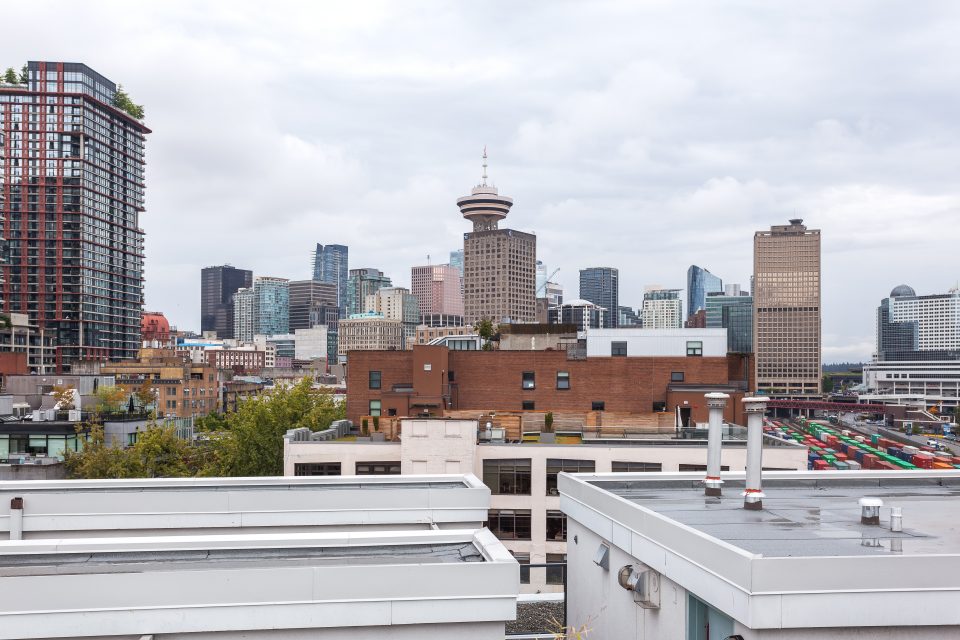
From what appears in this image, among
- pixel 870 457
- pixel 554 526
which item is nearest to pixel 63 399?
pixel 554 526

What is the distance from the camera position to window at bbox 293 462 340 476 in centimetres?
3672

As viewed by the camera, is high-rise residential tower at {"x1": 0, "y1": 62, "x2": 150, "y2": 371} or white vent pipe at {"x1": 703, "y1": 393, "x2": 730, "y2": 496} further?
high-rise residential tower at {"x1": 0, "y1": 62, "x2": 150, "y2": 371}

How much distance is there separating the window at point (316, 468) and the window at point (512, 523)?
25.3 ft

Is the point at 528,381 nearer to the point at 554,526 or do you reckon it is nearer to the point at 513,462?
the point at 513,462

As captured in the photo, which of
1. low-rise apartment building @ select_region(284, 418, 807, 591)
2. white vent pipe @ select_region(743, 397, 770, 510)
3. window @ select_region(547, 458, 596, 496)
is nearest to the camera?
white vent pipe @ select_region(743, 397, 770, 510)

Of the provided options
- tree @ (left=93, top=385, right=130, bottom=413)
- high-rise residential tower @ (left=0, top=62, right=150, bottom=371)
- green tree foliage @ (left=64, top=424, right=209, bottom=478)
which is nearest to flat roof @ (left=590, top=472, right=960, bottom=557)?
green tree foliage @ (left=64, top=424, right=209, bottom=478)

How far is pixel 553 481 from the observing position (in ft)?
119

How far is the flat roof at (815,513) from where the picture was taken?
10.6 m

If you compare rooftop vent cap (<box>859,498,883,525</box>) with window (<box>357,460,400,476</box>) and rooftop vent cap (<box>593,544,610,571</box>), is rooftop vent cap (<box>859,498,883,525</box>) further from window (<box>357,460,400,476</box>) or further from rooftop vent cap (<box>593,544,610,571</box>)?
window (<box>357,460,400,476</box>)

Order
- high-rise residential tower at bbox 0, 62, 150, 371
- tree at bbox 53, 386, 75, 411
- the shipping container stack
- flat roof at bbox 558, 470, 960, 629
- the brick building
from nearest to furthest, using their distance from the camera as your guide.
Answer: flat roof at bbox 558, 470, 960, 629
the brick building
tree at bbox 53, 386, 75, 411
the shipping container stack
high-rise residential tower at bbox 0, 62, 150, 371

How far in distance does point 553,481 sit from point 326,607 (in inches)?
1070

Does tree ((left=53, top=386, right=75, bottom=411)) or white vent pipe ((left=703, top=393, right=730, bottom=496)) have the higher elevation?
white vent pipe ((left=703, top=393, right=730, bottom=496))

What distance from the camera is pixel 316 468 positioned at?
36.8m

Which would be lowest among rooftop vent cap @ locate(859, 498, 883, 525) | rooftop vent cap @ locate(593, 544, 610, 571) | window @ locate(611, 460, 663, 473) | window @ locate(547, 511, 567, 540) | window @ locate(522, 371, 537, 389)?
window @ locate(547, 511, 567, 540)
